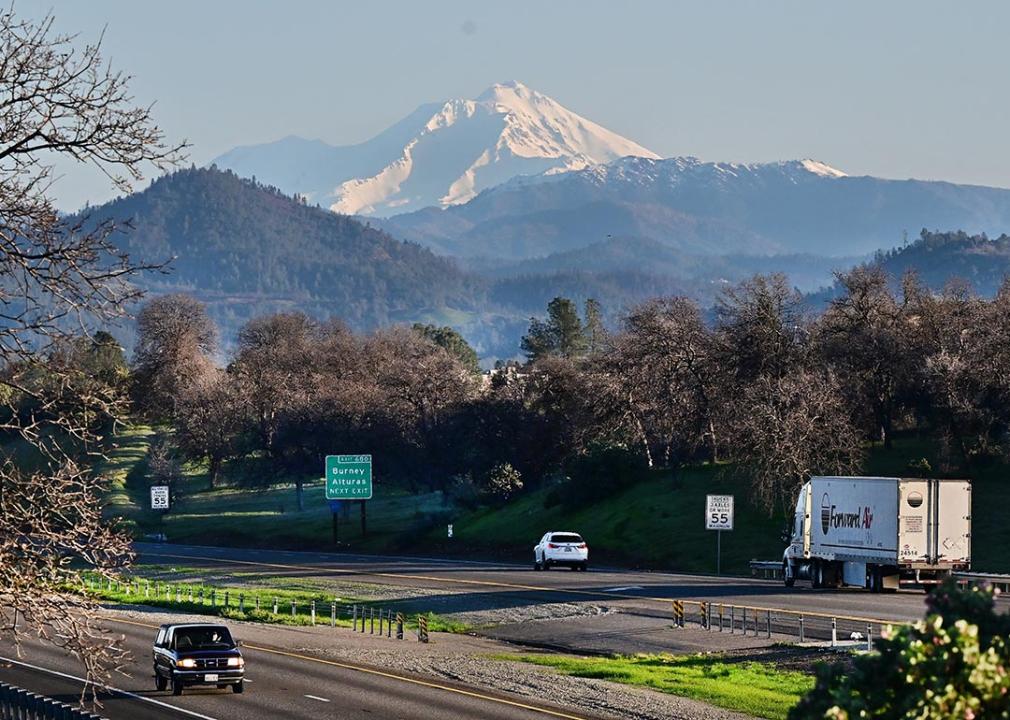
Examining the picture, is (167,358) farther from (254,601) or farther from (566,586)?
(566,586)

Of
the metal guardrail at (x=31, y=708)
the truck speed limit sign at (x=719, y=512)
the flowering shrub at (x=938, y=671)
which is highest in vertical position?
the flowering shrub at (x=938, y=671)

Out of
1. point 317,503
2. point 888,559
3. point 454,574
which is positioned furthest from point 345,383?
point 888,559

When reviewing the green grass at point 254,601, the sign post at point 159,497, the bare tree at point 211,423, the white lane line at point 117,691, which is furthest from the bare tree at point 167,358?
the white lane line at point 117,691

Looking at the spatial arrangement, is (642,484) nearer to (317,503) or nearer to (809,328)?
(809,328)

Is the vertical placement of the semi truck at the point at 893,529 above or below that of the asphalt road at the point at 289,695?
above

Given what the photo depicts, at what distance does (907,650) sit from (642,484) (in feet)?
298

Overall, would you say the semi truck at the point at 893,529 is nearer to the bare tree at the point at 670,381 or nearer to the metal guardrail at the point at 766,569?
the metal guardrail at the point at 766,569

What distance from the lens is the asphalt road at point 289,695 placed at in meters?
34.5

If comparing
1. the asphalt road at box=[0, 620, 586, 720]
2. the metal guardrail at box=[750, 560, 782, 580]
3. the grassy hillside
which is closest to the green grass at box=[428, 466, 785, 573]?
the grassy hillside

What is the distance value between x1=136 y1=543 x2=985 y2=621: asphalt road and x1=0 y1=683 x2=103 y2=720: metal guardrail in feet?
97.2

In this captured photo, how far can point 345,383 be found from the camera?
463 feet

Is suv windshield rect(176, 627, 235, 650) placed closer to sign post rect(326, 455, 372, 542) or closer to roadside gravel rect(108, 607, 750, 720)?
roadside gravel rect(108, 607, 750, 720)

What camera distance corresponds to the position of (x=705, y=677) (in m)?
40.7

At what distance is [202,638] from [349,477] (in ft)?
206
